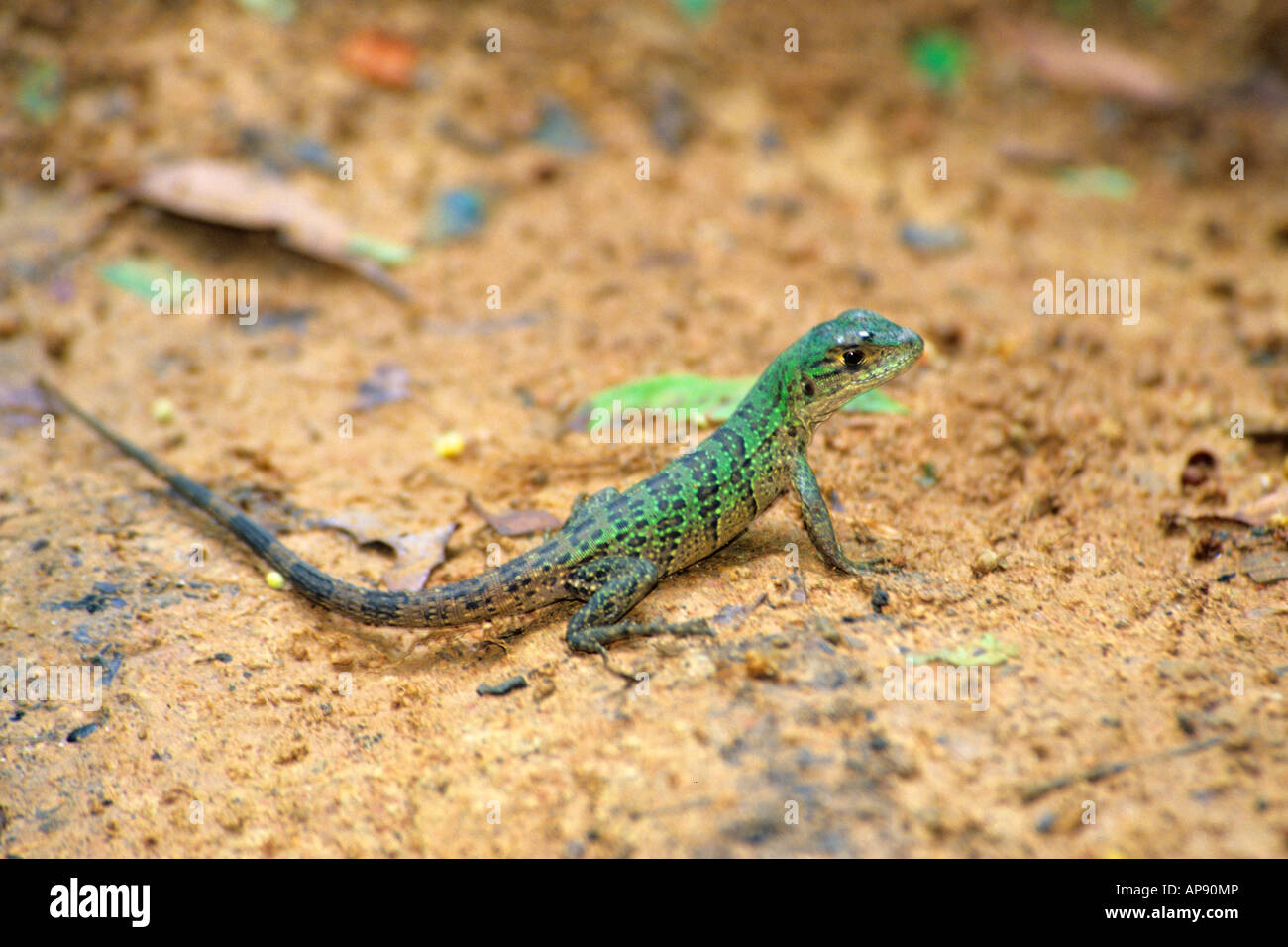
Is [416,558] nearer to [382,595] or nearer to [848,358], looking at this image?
[382,595]

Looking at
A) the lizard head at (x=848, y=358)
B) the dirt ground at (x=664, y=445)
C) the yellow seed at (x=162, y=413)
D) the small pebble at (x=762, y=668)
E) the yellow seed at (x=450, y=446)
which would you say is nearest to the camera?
the dirt ground at (x=664, y=445)

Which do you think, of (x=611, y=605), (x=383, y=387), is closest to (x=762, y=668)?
(x=611, y=605)

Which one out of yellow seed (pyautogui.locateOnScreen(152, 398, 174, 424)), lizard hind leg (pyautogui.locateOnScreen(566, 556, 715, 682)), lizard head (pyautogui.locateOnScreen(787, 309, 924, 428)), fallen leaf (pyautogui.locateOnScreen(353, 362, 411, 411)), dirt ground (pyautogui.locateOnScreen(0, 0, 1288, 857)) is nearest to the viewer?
dirt ground (pyautogui.locateOnScreen(0, 0, 1288, 857))

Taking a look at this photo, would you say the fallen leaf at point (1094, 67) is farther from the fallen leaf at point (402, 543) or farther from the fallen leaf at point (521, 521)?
the fallen leaf at point (402, 543)

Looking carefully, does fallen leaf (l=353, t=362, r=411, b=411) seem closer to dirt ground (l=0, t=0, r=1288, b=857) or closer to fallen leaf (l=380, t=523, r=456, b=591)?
dirt ground (l=0, t=0, r=1288, b=857)

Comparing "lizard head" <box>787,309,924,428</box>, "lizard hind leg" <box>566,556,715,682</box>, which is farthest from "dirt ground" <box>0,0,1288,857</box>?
"lizard head" <box>787,309,924,428</box>

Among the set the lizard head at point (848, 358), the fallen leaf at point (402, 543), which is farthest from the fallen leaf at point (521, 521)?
the lizard head at point (848, 358)

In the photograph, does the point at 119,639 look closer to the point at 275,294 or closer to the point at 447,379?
the point at 447,379
